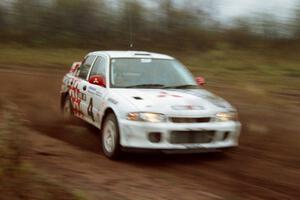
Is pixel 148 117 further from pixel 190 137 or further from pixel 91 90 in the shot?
pixel 91 90

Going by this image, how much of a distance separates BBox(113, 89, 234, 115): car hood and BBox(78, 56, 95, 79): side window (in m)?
1.88

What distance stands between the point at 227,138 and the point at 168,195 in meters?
2.05

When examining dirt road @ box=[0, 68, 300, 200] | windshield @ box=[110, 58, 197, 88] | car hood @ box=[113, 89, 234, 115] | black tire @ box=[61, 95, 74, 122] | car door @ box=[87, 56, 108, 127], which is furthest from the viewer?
black tire @ box=[61, 95, 74, 122]

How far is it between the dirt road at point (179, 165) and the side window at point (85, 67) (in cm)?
94

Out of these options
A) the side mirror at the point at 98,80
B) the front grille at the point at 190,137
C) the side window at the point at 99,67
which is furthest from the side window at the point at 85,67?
the front grille at the point at 190,137

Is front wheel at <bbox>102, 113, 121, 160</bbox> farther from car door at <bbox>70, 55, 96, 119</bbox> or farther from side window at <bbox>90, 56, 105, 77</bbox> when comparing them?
car door at <bbox>70, 55, 96, 119</bbox>

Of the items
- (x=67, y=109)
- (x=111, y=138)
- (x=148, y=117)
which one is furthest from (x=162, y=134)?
(x=67, y=109)

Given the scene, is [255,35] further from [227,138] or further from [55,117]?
[227,138]

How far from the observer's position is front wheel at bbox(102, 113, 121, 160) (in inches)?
320

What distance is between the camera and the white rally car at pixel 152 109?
25.8 ft

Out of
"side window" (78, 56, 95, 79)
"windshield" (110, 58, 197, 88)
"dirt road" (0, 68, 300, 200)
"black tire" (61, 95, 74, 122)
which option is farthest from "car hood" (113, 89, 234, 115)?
"black tire" (61, 95, 74, 122)

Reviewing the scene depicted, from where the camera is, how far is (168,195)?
6.52m

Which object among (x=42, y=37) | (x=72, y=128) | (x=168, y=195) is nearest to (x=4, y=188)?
(x=168, y=195)

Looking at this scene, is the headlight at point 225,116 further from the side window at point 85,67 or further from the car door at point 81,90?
the side window at point 85,67
